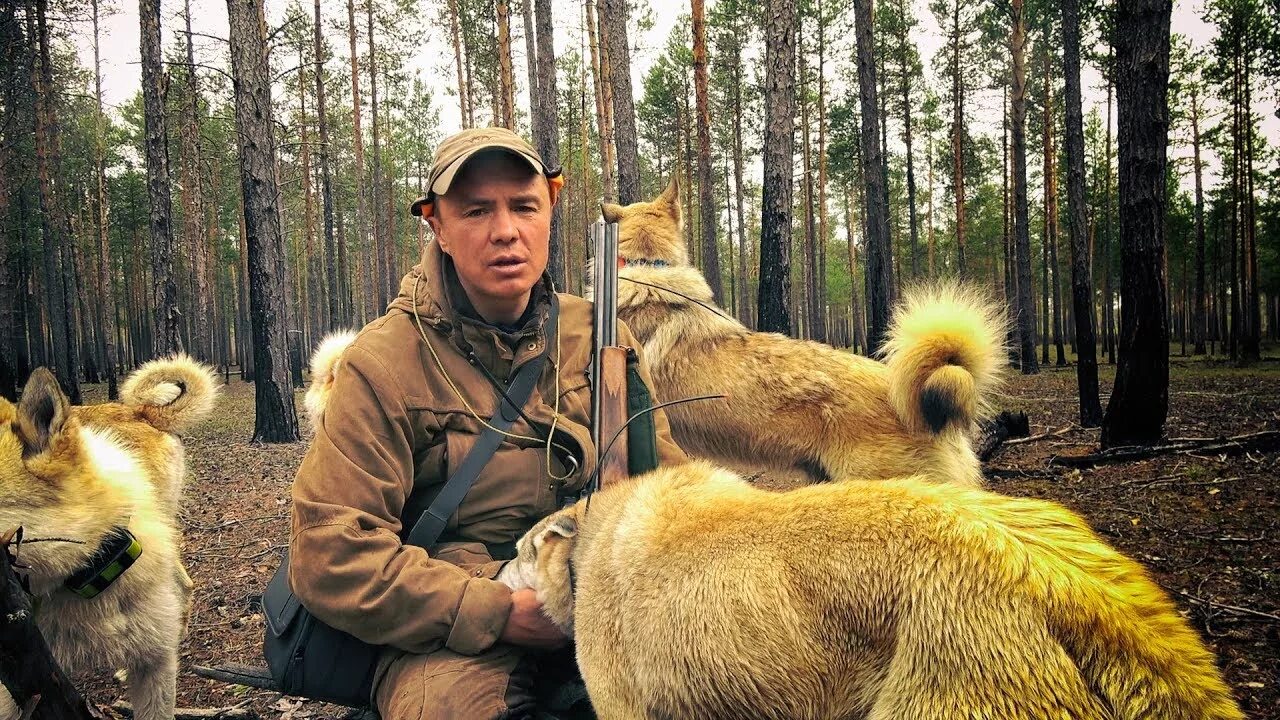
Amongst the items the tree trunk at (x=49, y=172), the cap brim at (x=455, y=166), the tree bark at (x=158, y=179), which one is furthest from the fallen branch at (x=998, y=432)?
the tree trunk at (x=49, y=172)

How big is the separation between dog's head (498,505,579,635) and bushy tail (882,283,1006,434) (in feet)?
9.50

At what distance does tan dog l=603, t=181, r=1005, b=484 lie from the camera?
13.3 ft

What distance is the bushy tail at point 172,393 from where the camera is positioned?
4941mm

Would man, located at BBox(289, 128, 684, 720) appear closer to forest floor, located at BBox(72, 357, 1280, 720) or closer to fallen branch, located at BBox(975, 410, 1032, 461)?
forest floor, located at BBox(72, 357, 1280, 720)

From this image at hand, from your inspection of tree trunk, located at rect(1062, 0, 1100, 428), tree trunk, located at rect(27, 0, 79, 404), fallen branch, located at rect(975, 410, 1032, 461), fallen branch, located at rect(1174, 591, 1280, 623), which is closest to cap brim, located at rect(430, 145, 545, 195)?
fallen branch, located at rect(1174, 591, 1280, 623)

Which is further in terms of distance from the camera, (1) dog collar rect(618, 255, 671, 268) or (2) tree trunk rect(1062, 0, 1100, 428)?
(2) tree trunk rect(1062, 0, 1100, 428)

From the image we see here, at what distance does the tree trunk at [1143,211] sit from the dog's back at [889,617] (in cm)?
643

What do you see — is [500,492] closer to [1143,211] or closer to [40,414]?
[40,414]

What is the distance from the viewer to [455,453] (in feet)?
7.16

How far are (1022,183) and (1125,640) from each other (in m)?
20.7

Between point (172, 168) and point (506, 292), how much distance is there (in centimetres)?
3351

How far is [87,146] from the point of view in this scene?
90.7 ft

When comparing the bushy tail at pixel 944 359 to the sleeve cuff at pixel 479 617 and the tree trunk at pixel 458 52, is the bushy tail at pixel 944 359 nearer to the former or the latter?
the sleeve cuff at pixel 479 617

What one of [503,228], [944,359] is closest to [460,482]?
[503,228]
